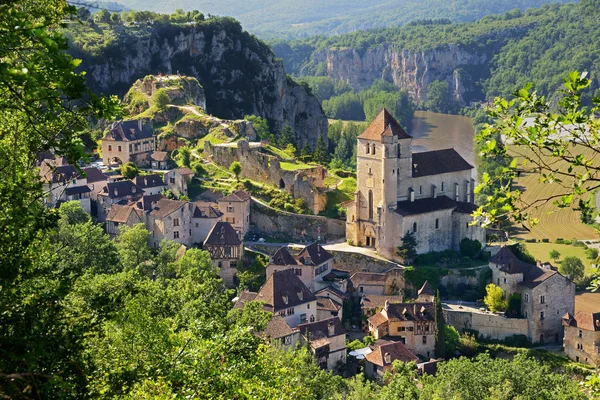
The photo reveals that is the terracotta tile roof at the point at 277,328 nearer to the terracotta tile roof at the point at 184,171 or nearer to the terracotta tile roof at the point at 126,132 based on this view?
the terracotta tile roof at the point at 184,171

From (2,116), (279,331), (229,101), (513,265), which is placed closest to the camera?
(2,116)

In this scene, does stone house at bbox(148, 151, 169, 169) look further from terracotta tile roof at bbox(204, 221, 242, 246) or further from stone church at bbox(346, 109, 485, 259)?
stone church at bbox(346, 109, 485, 259)

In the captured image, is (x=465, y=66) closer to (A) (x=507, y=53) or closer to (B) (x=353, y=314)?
(A) (x=507, y=53)

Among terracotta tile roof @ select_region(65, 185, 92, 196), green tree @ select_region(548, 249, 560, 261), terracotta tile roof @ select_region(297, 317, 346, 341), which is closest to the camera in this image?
terracotta tile roof @ select_region(297, 317, 346, 341)

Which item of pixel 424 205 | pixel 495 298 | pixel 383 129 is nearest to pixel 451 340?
pixel 495 298

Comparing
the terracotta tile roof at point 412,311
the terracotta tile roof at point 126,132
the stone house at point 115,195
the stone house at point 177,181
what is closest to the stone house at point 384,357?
the terracotta tile roof at point 412,311

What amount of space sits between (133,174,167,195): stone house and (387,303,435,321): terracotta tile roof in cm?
1625

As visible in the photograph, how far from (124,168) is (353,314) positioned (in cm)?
1716

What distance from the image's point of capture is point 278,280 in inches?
1703

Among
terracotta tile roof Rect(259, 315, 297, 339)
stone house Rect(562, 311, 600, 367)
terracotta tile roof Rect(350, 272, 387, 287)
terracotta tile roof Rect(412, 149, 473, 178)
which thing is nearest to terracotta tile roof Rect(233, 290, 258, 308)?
terracotta tile roof Rect(259, 315, 297, 339)


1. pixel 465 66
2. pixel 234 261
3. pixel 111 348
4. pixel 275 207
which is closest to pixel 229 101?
pixel 275 207

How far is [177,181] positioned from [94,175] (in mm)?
4681

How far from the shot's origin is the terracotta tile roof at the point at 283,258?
152ft

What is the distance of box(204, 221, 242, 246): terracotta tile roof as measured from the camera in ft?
154
